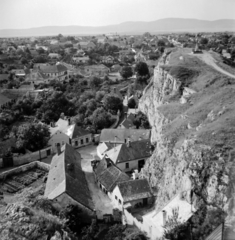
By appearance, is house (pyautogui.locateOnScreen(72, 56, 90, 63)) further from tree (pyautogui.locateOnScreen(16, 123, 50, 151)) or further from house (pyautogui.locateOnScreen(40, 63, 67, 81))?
tree (pyautogui.locateOnScreen(16, 123, 50, 151))

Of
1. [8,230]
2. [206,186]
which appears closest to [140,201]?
[206,186]

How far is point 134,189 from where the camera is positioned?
25047mm

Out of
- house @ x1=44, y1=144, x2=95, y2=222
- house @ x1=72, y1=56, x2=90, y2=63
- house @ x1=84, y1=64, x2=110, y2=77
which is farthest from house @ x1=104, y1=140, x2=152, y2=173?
house @ x1=72, y1=56, x2=90, y2=63

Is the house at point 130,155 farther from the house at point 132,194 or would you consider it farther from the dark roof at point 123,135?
the house at point 132,194

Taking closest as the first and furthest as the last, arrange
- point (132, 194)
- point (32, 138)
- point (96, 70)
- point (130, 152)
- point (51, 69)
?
point (132, 194)
point (130, 152)
point (32, 138)
point (51, 69)
point (96, 70)

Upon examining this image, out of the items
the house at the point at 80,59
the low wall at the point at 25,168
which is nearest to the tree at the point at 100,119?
the low wall at the point at 25,168

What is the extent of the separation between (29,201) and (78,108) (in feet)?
105

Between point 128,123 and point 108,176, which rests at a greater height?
point 108,176

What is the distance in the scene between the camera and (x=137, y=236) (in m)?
20.5

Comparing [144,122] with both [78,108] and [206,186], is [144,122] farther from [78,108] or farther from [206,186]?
[206,186]

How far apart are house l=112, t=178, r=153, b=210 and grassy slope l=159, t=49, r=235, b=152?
15.2 ft

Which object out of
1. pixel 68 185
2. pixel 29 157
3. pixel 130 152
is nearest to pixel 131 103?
pixel 130 152

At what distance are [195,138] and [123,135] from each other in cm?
1708

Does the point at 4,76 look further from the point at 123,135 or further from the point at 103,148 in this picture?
the point at 103,148
